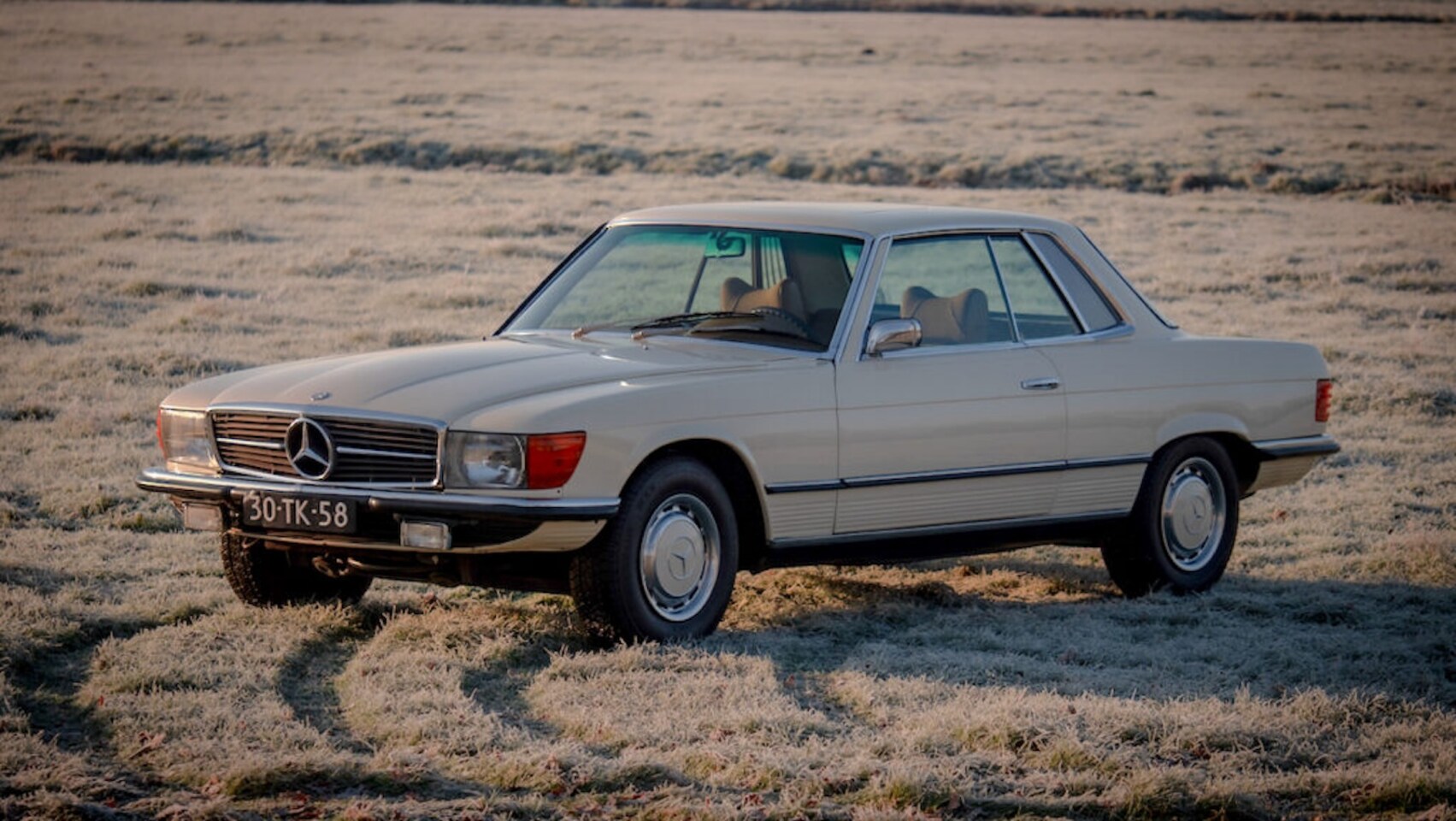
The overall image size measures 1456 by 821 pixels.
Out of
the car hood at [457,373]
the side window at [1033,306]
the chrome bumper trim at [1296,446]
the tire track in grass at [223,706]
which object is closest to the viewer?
the tire track in grass at [223,706]

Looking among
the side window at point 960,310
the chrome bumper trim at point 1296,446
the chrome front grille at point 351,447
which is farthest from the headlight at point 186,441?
the chrome bumper trim at point 1296,446

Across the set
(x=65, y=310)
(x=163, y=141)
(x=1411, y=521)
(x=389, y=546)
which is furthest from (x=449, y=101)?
(x=389, y=546)

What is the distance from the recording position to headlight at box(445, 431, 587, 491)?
253 inches

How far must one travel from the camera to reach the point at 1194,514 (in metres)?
8.36

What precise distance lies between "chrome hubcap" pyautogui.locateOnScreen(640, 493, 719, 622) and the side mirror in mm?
948

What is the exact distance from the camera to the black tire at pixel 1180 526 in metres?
8.19

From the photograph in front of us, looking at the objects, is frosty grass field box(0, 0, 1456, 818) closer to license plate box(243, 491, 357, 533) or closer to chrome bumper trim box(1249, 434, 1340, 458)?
license plate box(243, 491, 357, 533)

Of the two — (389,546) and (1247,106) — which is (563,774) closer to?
(389,546)

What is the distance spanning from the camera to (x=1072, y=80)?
153 ft

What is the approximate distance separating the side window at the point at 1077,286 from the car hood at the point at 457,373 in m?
1.52

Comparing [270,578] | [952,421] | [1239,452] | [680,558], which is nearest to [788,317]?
[952,421]

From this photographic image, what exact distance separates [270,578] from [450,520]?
1.37 m

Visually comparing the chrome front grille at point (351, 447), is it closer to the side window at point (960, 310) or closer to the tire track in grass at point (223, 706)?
the tire track in grass at point (223, 706)

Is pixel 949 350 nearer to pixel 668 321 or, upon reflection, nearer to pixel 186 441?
pixel 668 321
